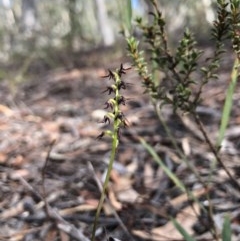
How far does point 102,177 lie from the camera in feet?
5.11

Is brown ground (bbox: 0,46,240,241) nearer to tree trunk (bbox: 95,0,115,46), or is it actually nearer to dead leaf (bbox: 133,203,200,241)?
dead leaf (bbox: 133,203,200,241)

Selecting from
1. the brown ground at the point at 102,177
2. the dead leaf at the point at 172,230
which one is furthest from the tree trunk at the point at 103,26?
the dead leaf at the point at 172,230

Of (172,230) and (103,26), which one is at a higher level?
(103,26)

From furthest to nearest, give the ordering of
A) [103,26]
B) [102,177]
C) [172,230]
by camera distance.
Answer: [103,26], [102,177], [172,230]

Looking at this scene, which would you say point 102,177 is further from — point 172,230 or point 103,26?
point 103,26

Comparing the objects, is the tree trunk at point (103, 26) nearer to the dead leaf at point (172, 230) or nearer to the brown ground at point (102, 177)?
the brown ground at point (102, 177)

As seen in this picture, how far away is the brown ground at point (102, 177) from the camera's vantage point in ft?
4.19

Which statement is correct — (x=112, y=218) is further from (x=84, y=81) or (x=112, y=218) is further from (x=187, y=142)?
(x=84, y=81)

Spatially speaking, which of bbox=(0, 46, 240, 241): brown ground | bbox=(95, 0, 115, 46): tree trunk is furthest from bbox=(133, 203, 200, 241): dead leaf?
bbox=(95, 0, 115, 46): tree trunk

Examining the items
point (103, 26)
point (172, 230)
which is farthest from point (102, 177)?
point (103, 26)

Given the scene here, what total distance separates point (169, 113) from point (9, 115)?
0.74 m

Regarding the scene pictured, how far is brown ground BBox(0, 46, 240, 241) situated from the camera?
4.19 feet

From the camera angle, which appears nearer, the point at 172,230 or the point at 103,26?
the point at 172,230

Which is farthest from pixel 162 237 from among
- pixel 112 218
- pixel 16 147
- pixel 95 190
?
pixel 16 147
